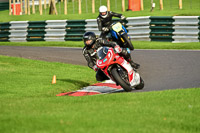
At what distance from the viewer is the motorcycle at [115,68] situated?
371 inches

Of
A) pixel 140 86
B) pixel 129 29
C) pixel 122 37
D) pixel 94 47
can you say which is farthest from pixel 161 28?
pixel 94 47

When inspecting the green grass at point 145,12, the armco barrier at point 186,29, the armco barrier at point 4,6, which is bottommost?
the armco barrier at point 186,29

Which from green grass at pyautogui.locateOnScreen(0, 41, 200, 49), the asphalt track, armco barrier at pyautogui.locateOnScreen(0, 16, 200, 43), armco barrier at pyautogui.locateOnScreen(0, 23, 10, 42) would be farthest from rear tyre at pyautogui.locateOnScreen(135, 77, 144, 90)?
armco barrier at pyautogui.locateOnScreen(0, 23, 10, 42)

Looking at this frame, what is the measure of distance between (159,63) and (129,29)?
23.4ft

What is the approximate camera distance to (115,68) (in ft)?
31.1

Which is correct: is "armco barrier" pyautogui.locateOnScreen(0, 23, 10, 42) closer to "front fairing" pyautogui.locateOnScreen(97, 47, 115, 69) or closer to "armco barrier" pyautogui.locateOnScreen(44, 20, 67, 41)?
"armco barrier" pyautogui.locateOnScreen(44, 20, 67, 41)

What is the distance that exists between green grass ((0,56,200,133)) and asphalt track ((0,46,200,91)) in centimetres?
161

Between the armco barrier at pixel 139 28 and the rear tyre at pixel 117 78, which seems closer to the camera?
the rear tyre at pixel 117 78

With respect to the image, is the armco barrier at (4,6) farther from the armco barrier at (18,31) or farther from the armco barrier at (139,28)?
the armco barrier at (139,28)

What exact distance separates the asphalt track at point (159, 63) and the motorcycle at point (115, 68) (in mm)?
609

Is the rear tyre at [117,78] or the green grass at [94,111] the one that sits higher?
the rear tyre at [117,78]

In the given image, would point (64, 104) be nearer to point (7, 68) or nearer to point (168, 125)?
point (168, 125)

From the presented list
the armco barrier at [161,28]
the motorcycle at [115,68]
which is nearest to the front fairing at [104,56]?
the motorcycle at [115,68]

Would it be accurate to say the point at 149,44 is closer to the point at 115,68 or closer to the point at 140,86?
the point at 140,86
